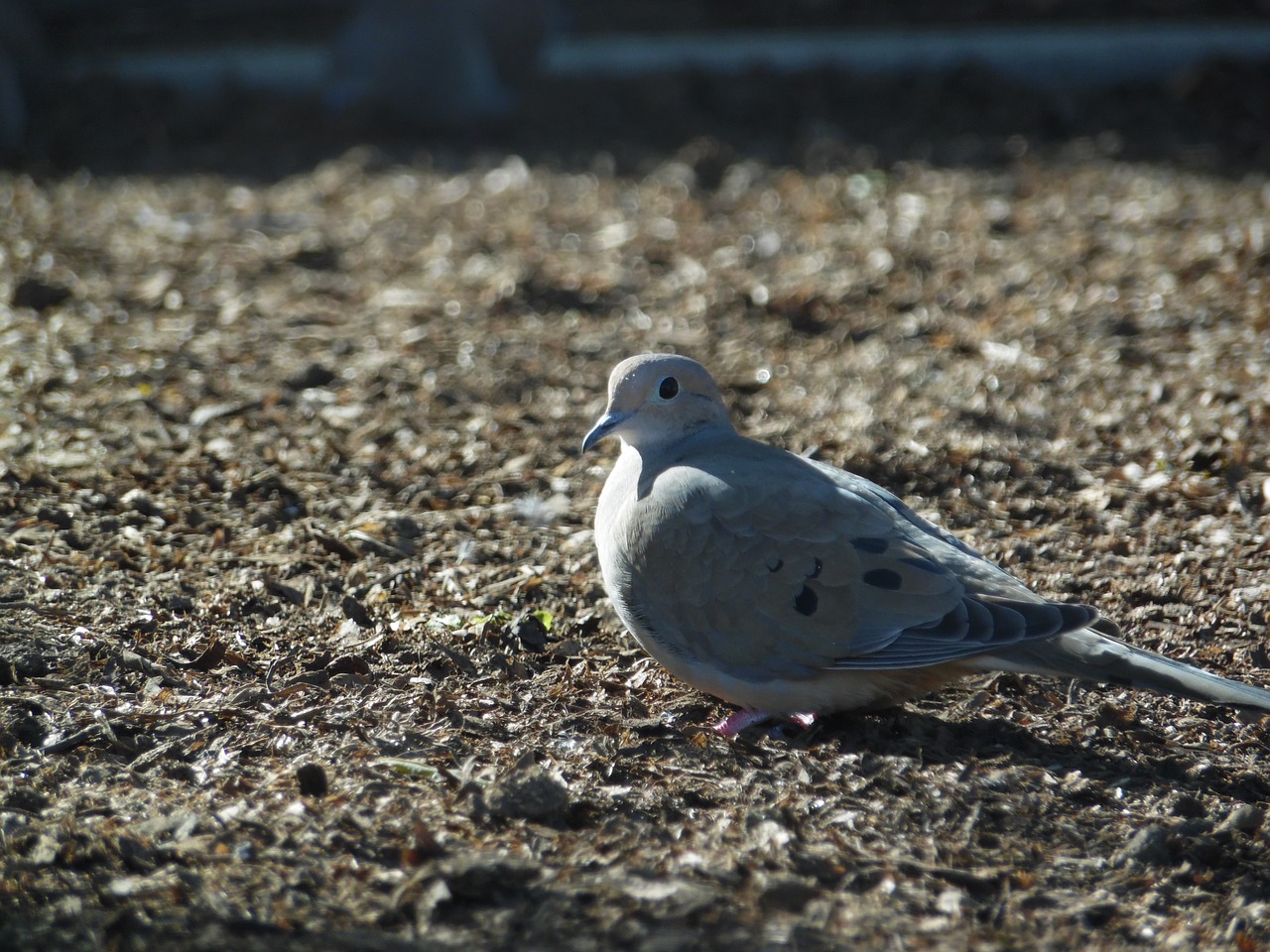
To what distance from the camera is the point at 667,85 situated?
9.63 meters

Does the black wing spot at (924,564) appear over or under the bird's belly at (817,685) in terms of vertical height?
over

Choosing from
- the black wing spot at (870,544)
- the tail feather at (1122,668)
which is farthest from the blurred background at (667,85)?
the tail feather at (1122,668)

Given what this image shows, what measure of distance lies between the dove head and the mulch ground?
61 centimetres

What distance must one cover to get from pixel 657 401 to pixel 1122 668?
1.55 metres

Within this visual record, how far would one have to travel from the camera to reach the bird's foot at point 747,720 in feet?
11.2

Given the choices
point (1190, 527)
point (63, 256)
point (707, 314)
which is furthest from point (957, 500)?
point (63, 256)

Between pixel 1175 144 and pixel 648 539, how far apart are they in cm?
629

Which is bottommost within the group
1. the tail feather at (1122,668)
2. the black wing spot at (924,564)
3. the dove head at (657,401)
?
→ the tail feather at (1122,668)

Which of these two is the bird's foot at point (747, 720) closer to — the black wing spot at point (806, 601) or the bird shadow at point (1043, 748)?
the bird shadow at point (1043, 748)

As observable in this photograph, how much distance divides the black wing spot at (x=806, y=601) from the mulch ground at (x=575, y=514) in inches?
Answer: 14.2

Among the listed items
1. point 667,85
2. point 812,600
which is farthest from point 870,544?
point 667,85

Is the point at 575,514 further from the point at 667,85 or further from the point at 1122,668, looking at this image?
the point at 667,85

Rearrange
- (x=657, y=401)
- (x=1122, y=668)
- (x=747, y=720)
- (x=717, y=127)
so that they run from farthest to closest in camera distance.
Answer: (x=717, y=127) → (x=657, y=401) → (x=747, y=720) → (x=1122, y=668)

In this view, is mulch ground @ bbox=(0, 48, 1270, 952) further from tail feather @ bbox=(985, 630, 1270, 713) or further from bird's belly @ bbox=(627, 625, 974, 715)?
tail feather @ bbox=(985, 630, 1270, 713)
